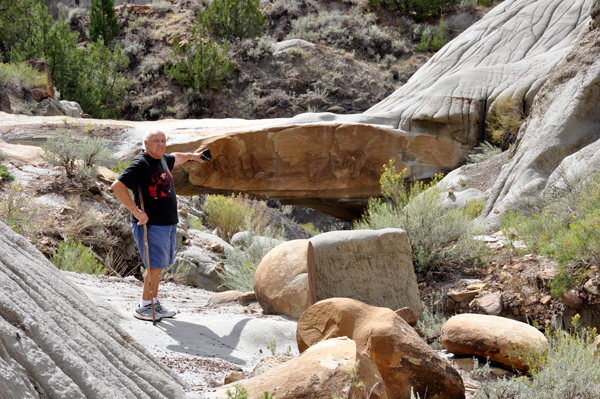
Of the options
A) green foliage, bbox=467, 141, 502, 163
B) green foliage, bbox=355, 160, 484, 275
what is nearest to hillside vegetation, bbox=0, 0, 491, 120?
green foliage, bbox=467, 141, 502, 163

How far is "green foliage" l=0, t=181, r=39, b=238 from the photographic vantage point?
20.5 feet

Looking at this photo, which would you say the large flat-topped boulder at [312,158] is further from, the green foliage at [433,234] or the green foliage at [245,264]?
the green foliage at [433,234]

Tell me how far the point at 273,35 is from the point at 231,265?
68.4ft

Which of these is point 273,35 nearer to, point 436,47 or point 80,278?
point 436,47

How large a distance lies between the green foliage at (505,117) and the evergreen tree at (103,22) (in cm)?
1965

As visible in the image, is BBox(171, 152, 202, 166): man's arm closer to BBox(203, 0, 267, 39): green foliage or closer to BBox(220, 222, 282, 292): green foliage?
BBox(220, 222, 282, 292): green foliage

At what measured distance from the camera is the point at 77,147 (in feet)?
28.2

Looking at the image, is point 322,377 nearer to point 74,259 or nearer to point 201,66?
point 74,259

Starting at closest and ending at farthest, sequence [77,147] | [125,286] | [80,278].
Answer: [80,278] < [125,286] < [77,147]

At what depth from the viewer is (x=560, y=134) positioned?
7316 millimetres

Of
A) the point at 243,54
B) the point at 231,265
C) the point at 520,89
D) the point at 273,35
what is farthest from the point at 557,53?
the point at 273,35

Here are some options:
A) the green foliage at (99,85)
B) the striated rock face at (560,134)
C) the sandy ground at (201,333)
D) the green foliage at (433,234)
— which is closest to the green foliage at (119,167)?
the sandy ground at (201,333)

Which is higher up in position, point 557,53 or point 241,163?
point 557,53

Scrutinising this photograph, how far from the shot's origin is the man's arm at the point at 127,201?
156 inches
